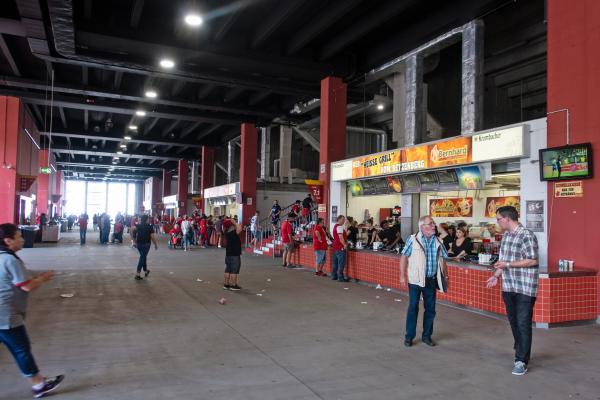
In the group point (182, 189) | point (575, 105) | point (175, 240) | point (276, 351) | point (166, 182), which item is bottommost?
point (276, 351)

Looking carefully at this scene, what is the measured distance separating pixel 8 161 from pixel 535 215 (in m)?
18.2

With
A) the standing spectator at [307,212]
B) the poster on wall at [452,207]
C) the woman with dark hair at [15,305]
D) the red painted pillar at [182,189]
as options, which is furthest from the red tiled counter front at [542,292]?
the red painted pillar at [182,189]

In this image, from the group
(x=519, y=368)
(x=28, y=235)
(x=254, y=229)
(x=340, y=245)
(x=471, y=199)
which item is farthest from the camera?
(x=254, y=229)

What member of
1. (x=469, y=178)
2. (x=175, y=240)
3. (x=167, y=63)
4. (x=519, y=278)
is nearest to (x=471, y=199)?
(x=469, y=178)

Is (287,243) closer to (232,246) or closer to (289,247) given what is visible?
(289,247)

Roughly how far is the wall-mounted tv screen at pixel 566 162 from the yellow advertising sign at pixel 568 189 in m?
0.12

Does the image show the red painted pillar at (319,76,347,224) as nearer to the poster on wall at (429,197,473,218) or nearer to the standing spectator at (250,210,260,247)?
the poster on wall at (429,197,473,218)

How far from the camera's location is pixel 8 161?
1753 cm

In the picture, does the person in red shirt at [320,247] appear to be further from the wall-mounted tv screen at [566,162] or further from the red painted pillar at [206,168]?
the red painted pillar at [206,168]

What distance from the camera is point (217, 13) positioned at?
428 inches

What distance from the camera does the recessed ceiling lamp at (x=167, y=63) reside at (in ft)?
42.3

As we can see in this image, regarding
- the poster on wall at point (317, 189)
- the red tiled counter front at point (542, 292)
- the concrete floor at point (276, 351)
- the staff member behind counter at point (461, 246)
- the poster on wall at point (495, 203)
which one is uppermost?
the poster on wall at point (317, 189)

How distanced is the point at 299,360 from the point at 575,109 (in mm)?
5727

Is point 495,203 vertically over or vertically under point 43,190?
under
